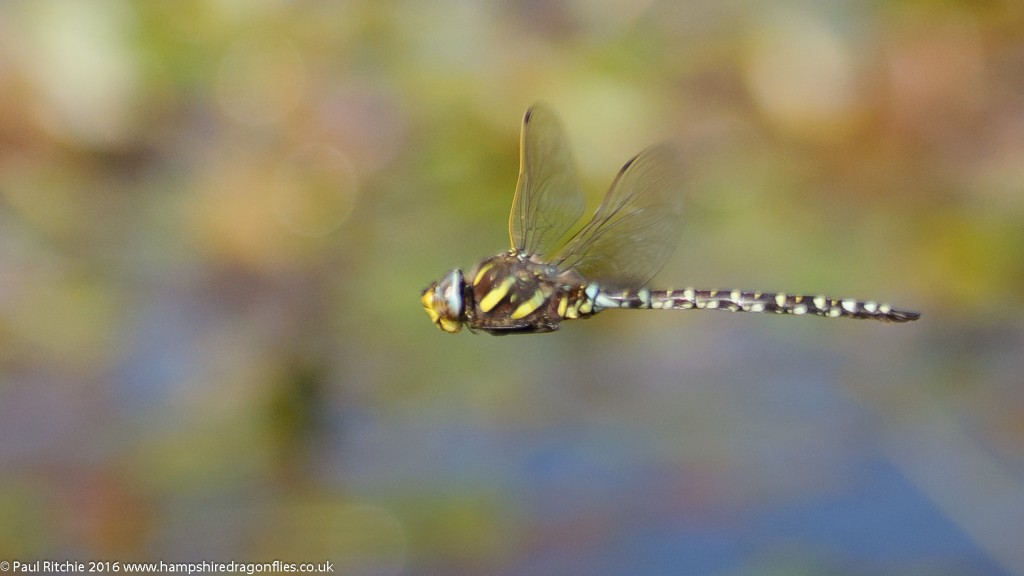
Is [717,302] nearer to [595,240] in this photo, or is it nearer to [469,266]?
[595,240]

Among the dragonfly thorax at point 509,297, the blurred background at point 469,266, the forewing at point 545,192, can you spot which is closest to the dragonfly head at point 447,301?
the dragonfly thorax at point 509,297

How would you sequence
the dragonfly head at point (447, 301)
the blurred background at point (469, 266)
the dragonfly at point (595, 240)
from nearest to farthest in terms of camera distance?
the dragonfly head at point (447, 301) < the dragonfly at point (595, 240) < the blurred background at point (469, 266)

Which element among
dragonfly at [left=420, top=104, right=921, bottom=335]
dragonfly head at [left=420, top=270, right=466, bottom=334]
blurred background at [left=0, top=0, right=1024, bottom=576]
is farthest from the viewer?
blurred background at [left=0, top=0, right=1024, bottom=576]

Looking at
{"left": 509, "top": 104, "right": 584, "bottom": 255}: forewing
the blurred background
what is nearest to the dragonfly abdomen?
{"left": 509, "top": 104, "right": 584, "bottom": 255}: forewing

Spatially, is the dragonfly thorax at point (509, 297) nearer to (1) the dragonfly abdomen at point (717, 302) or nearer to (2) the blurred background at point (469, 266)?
(1) the dragonfly abdomen at point (717, 302)

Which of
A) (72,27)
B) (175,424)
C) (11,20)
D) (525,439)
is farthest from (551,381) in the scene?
(11,20)

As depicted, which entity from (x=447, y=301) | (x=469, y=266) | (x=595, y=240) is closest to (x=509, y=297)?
(x=447, y=301)

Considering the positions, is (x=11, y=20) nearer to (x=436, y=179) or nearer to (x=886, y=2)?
(x=436, y=179)

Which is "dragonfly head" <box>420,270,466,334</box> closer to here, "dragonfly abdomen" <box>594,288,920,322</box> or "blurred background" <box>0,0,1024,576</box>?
"dragonfly abdomen" <box>594,288,920,322</box>
